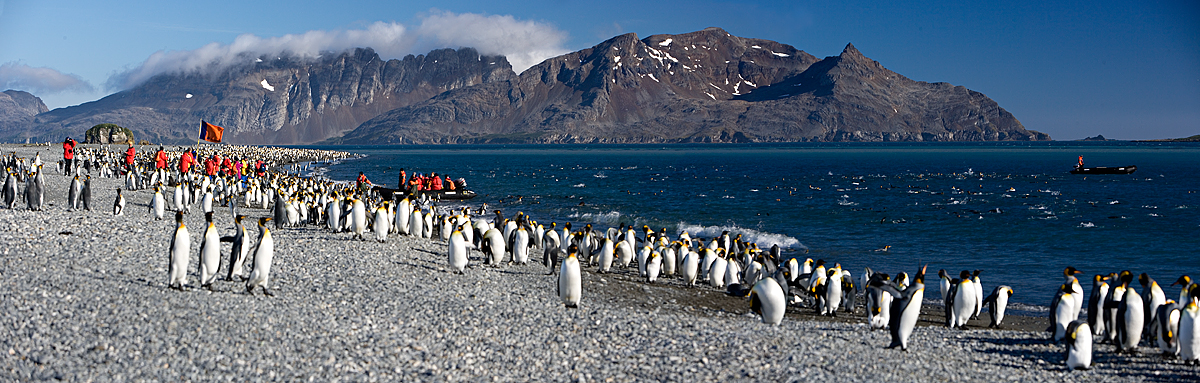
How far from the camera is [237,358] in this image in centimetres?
809

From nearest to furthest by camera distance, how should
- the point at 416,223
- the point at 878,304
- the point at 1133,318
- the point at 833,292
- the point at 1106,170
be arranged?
the point at 1133,318
the point at 878,304
the point at 833,292
the point at 416,223
the point at 1106,170

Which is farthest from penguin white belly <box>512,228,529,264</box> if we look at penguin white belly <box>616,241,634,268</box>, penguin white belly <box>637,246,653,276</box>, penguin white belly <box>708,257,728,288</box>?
penguin white belly <box>708,257,728,288</box>

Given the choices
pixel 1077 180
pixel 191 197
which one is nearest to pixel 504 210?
pixel 191 197

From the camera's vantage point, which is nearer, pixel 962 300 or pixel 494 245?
pixel 962 300

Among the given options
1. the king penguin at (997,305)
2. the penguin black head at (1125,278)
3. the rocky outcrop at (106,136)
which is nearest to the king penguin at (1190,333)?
the penguin black head at (1125,278)

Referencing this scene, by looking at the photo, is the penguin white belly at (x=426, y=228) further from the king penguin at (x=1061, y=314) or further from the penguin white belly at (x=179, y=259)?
the king penguin at (x=1061, y=314)

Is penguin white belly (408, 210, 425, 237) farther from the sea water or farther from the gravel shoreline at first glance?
the sea water

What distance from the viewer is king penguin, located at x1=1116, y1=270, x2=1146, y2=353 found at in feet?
34.3

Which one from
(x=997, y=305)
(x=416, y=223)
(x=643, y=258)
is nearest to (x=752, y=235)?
(x=643, y=258)

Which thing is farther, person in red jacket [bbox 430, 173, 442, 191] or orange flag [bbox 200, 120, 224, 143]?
orange flag [bbox 200, 120, 224, 143]

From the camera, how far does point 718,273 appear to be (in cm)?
1540

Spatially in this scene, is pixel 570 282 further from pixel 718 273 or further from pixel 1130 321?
pixel 1130 321

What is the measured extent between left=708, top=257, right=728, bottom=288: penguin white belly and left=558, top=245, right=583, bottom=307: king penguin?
4045 mm

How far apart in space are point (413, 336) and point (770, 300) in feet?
17.5
